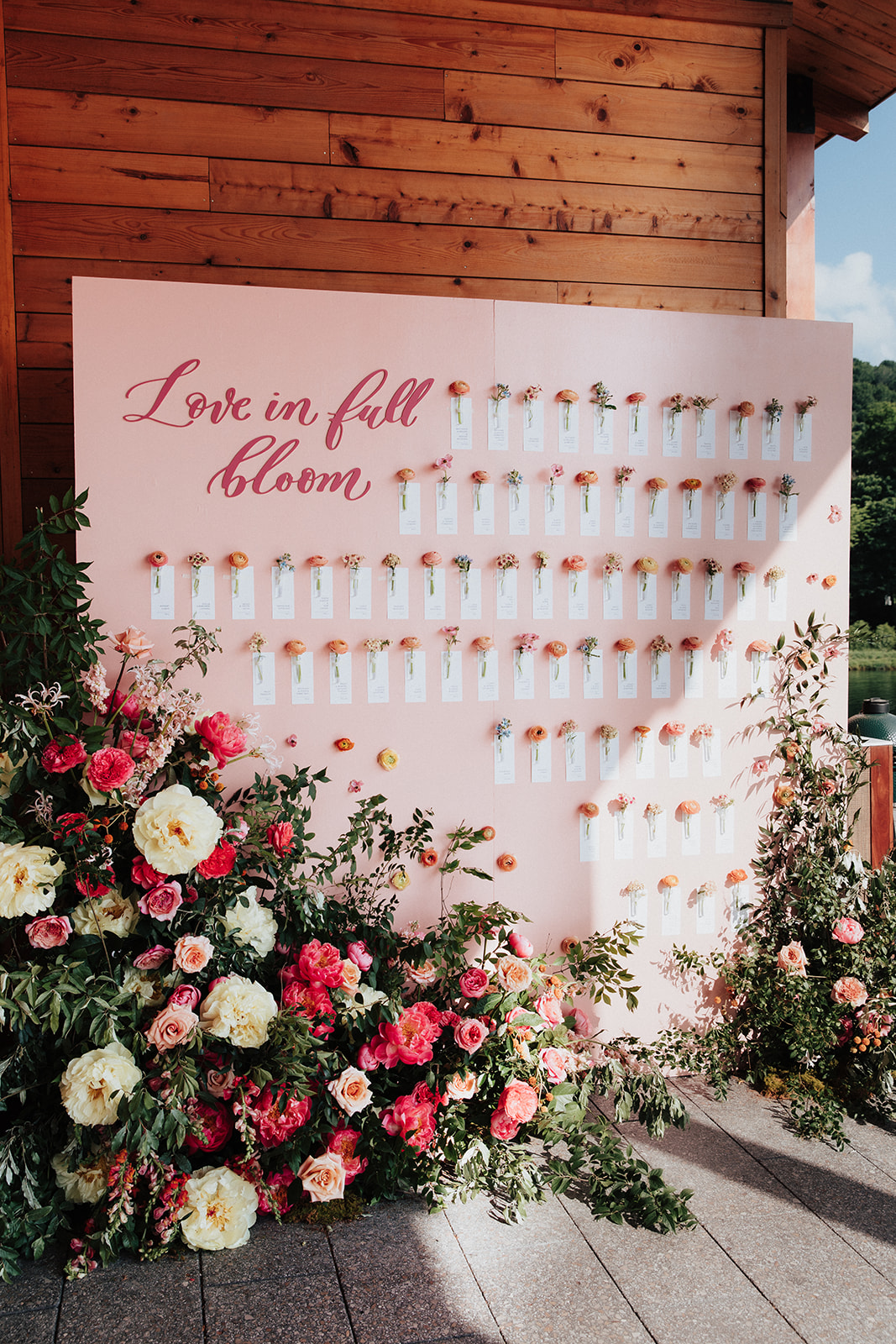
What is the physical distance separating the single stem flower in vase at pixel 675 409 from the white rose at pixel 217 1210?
221 cm

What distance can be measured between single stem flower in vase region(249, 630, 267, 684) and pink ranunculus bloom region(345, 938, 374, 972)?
71cm

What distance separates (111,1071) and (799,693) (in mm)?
2128

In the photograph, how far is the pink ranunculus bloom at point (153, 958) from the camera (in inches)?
78.1

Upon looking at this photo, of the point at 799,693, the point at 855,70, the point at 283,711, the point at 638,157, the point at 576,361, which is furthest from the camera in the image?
the point at 855,70

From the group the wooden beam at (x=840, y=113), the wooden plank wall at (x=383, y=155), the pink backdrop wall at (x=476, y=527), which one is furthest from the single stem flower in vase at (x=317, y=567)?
the wooden beam at (x=840, y=113)

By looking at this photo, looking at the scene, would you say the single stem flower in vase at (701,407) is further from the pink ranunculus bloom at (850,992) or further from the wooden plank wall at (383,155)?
the pink ranunculus bloom at (850,992)

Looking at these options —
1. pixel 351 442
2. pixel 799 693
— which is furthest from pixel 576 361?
pixel 799 693

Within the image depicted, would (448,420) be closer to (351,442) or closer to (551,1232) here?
(351,442)

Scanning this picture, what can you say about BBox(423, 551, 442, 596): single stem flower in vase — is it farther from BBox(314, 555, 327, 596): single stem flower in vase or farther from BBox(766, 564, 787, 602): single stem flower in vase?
BBox(766, 564, 787, 602): single stem flower in vase

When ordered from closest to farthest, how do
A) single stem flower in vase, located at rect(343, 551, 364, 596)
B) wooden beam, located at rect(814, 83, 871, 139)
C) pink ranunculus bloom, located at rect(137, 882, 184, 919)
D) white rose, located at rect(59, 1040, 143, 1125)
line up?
1. white rose, located at rect(59, 1040, 143, 1125)
2. pink ranunculus bloom, located at rect(137, 882, 184, 919)
3. single stem flower in vase, located at rect(343, 551, 364, 596)
4. wooden beam, located at rect(814, 83, 871, 139)

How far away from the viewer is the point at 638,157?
305cm

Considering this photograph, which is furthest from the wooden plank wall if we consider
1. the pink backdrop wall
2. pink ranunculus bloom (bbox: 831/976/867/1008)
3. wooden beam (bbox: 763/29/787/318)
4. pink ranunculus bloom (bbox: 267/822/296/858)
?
pink ranunculus bloom (bbox: 831/976/867/1008)

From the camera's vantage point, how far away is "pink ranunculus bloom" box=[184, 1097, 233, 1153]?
6.47 feet

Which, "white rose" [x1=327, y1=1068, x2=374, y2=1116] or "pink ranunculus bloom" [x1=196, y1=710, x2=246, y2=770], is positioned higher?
"pink ranunculus bloom" [x1=196, y1=710, x2=246, y2=770]
